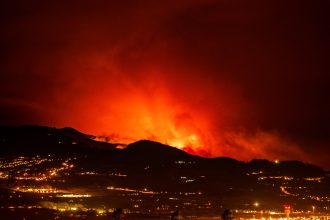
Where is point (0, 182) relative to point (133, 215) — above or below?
above

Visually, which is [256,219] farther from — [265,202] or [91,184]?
[91,184]

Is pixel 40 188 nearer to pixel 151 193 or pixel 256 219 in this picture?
pixel 151 193

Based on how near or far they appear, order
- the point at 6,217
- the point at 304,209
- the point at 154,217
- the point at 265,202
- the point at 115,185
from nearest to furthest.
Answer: the point at 6,217 < the point at 154,217 < the point at 304,209 < the point at 265,202 < the point at 115,185

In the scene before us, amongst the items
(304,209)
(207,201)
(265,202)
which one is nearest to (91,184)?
(207,201)

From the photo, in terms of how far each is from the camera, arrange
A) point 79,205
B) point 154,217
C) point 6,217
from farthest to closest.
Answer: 1. point 79,205
2. point 154,217
3. point 6,217

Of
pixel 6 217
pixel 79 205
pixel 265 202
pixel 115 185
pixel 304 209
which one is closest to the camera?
pixel 6 217

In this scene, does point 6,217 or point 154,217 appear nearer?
point 6,217

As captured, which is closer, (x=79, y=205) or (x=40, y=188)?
(x=79, y=205)

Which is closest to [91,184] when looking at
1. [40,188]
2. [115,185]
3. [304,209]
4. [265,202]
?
[115,185]

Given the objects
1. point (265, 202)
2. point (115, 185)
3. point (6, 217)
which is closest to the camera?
point (6, 217)

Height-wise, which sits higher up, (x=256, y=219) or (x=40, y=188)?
(x=40, y=188)

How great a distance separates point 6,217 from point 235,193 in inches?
3992

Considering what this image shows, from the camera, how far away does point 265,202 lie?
165m

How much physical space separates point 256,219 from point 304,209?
135 ft
